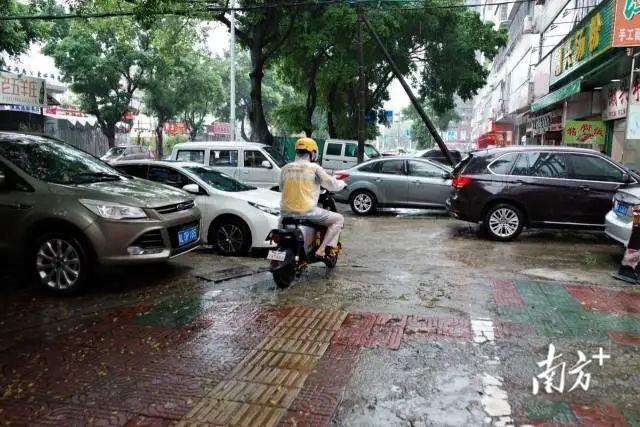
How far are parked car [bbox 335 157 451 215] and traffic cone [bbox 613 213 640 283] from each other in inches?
234

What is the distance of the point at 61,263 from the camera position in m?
5.82

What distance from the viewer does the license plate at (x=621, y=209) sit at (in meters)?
7.08

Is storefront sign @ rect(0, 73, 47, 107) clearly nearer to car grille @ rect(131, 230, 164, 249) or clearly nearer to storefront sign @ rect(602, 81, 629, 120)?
car grille @ rect(131, 230, 164, 249)

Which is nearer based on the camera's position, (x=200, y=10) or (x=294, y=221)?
(x=294, y=221)

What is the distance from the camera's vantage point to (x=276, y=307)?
5.50 metres

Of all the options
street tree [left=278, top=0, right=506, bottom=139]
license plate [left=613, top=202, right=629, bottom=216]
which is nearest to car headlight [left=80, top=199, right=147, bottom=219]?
license plate [left=613, top=202, right=629, bottom=216]

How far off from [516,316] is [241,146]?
368 inches

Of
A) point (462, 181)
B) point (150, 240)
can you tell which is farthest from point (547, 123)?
point (150, 240)

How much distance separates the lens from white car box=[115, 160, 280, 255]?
788 cm

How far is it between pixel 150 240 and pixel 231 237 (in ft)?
7.14

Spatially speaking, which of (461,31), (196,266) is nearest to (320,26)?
(461,31)

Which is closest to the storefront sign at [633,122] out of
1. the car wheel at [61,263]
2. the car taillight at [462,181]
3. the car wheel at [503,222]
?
the car wheel at [503,222]

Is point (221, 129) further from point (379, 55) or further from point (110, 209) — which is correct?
point (110, 209)

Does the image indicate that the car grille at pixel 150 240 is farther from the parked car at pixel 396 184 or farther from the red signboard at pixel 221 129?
the red signboard at pixel 221 129
